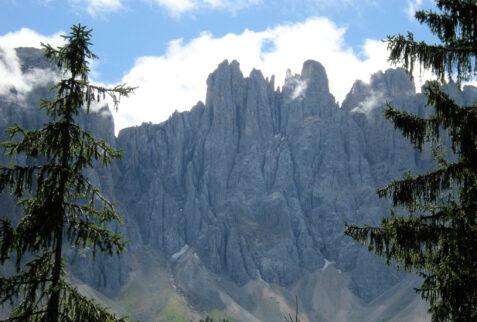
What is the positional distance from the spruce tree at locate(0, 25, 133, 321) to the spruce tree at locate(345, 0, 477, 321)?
22.9 feet

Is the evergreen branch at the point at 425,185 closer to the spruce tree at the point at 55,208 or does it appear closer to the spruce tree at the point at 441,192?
the spruce tree at the point at 441,192

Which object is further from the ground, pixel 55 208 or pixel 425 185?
pixel 425 185

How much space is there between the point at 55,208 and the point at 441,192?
9921 millimetres

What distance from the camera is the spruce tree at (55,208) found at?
39.4 feet

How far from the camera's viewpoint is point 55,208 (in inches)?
488

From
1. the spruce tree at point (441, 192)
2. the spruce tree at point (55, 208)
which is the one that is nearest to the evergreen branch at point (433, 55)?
the spruce tree at point (441, 192)

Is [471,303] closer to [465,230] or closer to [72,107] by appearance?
[465,230]

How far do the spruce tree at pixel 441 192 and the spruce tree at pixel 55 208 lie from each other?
22.9ft

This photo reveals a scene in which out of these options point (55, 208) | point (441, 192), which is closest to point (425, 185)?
point (441, 192)

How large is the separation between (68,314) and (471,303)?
958 centimetres

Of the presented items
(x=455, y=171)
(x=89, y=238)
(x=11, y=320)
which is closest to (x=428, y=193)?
(x=455, y=171)

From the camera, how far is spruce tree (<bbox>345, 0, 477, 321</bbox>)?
37.1 feet

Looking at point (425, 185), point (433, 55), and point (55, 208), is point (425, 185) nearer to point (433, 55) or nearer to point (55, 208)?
point (433, 55)

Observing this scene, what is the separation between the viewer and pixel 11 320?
11727mm
